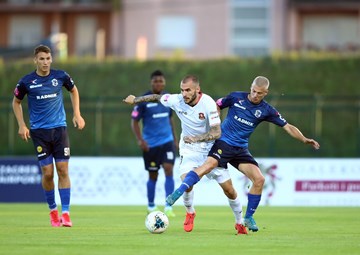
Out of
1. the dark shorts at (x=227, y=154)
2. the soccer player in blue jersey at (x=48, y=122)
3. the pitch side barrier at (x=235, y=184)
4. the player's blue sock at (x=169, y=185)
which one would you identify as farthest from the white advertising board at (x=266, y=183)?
the dark shorts at (x=227, y=154)

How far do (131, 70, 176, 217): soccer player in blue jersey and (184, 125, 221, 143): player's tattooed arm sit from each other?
4713 mm

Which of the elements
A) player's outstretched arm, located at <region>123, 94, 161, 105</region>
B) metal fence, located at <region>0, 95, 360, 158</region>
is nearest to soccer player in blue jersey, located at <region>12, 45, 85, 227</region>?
player's outstretched arm, located at <region>123, 94, 161, 105</region>

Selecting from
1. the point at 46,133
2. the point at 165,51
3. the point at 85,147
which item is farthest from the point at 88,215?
the point at 165,51

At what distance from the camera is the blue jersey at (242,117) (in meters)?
14.5

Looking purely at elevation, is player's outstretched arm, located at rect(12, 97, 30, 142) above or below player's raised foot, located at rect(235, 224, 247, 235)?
above

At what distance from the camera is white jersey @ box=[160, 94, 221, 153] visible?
14445mm

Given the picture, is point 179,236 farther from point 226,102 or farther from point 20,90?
point 20,90

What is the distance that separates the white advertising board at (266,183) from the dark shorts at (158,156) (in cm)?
476

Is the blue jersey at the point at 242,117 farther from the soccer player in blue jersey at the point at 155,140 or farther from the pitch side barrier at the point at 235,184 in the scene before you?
the pitch side barrier at the point at 235,184

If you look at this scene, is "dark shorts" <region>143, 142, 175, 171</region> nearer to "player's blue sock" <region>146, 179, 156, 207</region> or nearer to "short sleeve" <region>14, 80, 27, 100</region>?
"player's blue sock" <region>146, 179, 156, 207</region>

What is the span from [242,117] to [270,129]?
16043 mm

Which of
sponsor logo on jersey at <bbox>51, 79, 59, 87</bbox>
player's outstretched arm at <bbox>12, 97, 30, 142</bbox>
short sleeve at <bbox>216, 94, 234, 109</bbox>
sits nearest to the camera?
short sleeve at <bbox>216, 94, 234, 109</bbox>

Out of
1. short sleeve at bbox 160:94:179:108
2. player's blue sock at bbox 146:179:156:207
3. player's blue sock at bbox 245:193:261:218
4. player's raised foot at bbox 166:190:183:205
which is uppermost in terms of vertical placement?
short sleeve at bbox 160:94:179:108

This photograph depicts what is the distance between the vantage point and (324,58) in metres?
38.3
